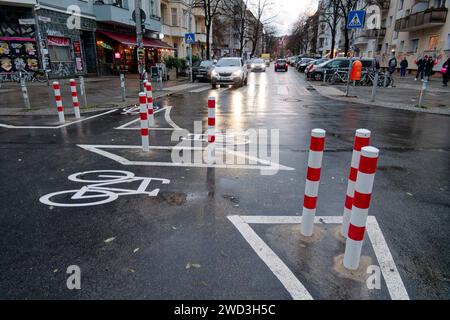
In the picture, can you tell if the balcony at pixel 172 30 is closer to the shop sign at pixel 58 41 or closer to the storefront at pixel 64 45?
the storefront at pixel 64 45

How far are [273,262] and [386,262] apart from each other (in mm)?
1063

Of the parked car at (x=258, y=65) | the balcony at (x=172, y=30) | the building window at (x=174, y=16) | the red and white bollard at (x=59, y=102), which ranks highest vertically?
the building window at (x=174, y=16)

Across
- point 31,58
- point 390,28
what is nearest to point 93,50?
point 31,58

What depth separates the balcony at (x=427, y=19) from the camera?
2992 cm

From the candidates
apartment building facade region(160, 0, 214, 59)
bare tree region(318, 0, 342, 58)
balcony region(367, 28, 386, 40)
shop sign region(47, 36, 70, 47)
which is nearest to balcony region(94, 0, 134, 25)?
shop sign region(47, 36, 70, 47)

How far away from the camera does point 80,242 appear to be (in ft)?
10.9

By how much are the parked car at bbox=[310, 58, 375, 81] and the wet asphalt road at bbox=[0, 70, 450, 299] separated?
58.6ft

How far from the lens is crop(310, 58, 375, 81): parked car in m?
23.0

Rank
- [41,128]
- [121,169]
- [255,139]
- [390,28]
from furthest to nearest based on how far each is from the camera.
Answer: [390,28] < [41,128] < [255,139] < [121,169]

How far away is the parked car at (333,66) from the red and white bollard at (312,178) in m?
20.7

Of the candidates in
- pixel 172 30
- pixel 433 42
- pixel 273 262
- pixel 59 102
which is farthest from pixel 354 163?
pixel 172 30

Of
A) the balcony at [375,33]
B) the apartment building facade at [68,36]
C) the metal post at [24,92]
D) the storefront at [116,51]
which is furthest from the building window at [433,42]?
the metal post at [24,92]
